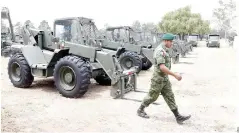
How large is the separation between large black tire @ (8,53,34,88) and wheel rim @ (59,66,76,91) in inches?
50.8

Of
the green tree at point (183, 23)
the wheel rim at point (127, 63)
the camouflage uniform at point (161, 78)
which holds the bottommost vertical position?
the wheel rim at point (127, 63)

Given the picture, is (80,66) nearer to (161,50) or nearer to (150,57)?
(161,50)

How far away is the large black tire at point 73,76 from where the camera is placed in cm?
704

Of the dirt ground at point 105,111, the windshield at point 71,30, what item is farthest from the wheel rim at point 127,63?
the windshield at point 71,30

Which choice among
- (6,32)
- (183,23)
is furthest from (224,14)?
(6,32)

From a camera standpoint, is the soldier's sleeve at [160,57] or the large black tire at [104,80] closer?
the soldier's sleeve at [160,57]

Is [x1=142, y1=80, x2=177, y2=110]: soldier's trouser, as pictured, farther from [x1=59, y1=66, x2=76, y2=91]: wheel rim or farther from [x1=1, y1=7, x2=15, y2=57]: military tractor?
[x1=1, y1=7, x2=15, y2=57]: military tractor

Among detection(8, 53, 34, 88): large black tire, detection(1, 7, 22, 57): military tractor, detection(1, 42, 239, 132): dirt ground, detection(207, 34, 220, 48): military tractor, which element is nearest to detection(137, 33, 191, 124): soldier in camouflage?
detection(1, 42, 239, 132): dirt ground

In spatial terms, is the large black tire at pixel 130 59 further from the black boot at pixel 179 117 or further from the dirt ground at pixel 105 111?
the black boot at pixel 179 117

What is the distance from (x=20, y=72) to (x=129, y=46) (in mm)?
5650

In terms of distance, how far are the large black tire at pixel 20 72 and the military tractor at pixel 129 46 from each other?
393 cm

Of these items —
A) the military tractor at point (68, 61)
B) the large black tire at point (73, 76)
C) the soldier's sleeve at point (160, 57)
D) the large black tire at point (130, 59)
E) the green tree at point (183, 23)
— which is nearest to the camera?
the soldier's sleeve at point (160, 57)

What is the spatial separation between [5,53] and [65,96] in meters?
11.4

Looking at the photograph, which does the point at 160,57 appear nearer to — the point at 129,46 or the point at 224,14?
the point at 129,46
